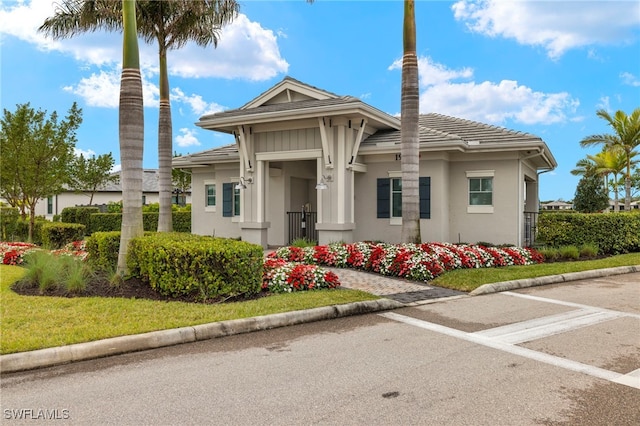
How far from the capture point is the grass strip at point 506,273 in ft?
34.4

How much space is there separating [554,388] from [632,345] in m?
2.39

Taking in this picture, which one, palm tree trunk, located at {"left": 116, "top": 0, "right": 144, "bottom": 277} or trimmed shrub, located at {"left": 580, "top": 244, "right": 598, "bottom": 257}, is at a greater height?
palm tree trunk, located at {"left": 116, "top": 0, "right": 144, "bottom": 277}

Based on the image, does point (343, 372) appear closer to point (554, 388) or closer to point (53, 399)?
point (554, 388)

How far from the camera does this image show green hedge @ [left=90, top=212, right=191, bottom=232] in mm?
24906

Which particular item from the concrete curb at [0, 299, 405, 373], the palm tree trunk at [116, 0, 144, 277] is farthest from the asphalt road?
the palm tree trunk at [116, 0, 144, 277]

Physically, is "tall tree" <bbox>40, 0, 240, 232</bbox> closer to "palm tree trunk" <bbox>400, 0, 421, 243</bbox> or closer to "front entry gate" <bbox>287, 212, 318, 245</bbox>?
"front entry gate" <bbox>287, 212, 318, 245</bbox>

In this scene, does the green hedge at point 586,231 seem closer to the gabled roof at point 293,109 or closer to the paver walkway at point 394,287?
the gabled roof at point 293,109

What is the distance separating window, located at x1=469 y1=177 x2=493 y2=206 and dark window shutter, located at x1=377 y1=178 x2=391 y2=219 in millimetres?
2782

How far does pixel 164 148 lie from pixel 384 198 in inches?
311

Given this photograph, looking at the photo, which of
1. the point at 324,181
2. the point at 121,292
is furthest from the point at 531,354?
the point at 324,181

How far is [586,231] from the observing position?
1617cm

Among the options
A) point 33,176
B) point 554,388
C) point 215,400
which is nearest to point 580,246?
Answer: point 554,388

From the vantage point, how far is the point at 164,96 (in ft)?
55.3

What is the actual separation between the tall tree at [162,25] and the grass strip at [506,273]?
1016 cm
